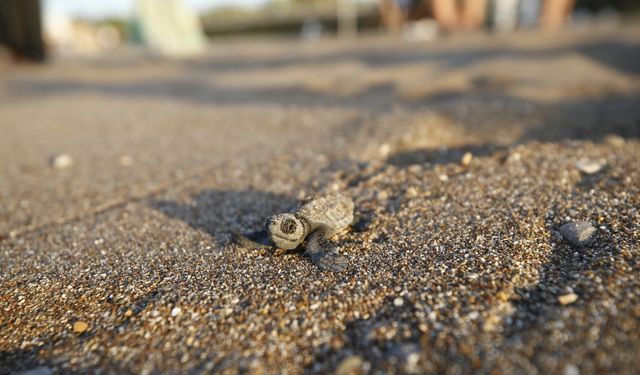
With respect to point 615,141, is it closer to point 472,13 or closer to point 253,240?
point 253,240

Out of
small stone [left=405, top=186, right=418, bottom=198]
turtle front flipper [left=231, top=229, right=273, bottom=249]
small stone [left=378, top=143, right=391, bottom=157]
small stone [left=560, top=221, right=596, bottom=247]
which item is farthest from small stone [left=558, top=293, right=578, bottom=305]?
small stone [left=378, top=143, right=391, bottom=157]

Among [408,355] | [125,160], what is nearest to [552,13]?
[125,160]

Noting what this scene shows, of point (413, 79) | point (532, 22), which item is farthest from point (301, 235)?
point (532, 22)

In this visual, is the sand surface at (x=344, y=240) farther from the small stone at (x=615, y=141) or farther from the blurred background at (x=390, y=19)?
the blurred background at (x=390, y=19)

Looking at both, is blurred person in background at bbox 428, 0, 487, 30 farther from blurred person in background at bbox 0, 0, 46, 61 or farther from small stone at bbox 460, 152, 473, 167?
blurred person in background at bbox 0, 0, 46, 61

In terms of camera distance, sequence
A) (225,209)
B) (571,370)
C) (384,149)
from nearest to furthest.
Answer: (571,370) < (225,209) < (384,149)
